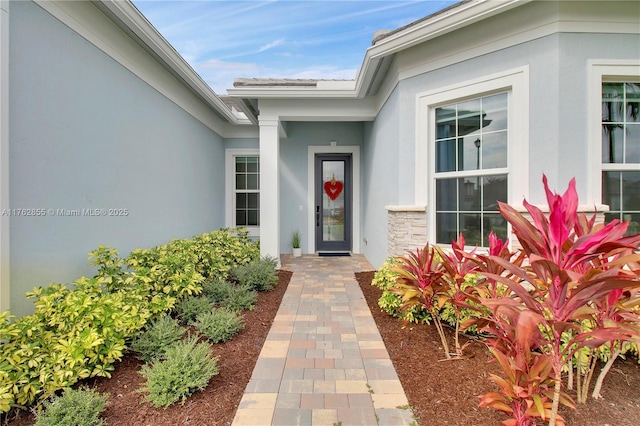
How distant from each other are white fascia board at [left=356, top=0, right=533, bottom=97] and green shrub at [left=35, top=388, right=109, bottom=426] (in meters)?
4.93

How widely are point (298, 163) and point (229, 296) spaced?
467cm

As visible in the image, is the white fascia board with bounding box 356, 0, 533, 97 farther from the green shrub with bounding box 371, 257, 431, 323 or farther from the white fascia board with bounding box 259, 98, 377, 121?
the green shrub with bounding box 371, 257, 431, 323

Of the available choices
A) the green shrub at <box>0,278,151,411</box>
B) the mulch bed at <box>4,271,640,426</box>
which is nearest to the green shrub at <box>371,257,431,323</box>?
the mulch bed at <box>4,271,640,426</box>

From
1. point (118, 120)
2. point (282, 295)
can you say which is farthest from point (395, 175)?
point (118, 120)

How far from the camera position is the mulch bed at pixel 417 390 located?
A: 1.95m

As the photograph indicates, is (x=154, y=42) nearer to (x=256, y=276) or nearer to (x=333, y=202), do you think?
(x=256, y=276)

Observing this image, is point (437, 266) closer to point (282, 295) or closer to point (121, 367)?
point (282, 295)

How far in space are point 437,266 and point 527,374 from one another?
1.34m

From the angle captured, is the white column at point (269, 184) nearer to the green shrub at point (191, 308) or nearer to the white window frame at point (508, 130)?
the green shrub at point (191, 308)

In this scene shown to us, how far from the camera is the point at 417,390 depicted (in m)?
2.26

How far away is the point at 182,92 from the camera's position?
5.54 m

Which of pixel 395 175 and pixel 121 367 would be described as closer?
pixel 121 367

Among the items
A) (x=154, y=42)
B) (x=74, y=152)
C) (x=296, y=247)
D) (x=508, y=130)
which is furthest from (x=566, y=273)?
(x=296, y=247)

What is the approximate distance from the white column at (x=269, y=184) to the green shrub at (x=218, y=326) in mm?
3100
